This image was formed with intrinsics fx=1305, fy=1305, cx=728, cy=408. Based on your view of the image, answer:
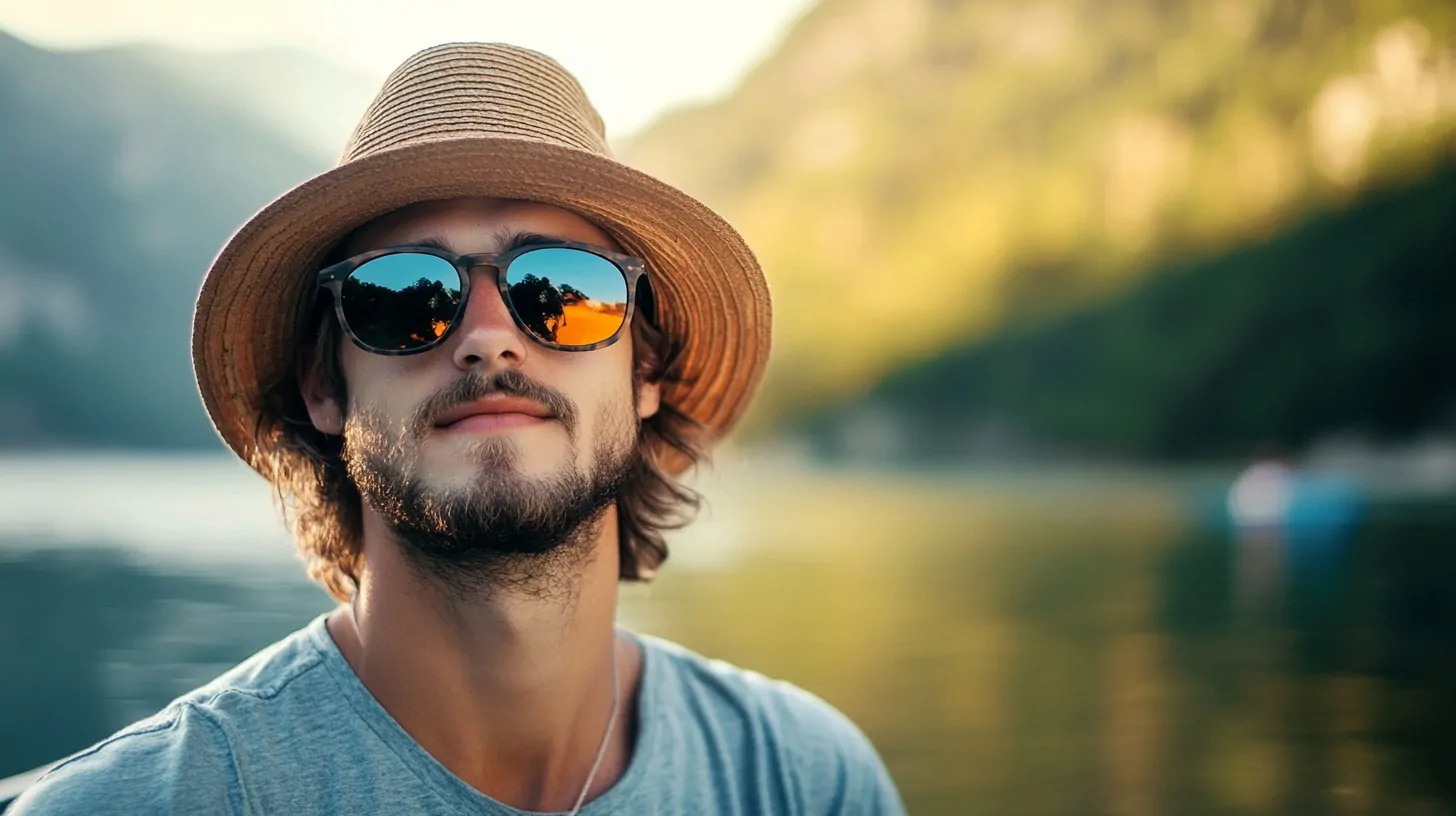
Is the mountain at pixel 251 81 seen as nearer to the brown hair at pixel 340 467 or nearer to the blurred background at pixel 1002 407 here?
the blurred background at pixel 1002 407

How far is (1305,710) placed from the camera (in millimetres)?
21812

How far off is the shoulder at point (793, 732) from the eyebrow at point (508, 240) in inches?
31.2

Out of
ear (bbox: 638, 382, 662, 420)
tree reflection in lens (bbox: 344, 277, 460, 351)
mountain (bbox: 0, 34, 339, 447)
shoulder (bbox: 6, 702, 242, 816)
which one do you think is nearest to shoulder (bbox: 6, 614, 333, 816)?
shoulder (bbox: 6, 702, 242, 816)

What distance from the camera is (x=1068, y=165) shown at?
514 ft

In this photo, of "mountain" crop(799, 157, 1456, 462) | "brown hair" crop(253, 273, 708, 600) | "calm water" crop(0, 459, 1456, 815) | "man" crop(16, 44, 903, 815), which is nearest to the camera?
"man" crop(16, 44, 903, 815)

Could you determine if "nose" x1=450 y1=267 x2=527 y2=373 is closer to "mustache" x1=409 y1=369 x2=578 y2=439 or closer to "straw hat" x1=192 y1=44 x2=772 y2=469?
"mustache" x1=409 y1=369 x2=578 y2=439

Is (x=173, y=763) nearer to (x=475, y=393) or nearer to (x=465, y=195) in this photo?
(x=475, y=393)

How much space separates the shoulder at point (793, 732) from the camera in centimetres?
235

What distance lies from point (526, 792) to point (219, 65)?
189 m

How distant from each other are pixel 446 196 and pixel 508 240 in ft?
0.43

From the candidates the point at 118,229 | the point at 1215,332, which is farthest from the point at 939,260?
the point at 118,229

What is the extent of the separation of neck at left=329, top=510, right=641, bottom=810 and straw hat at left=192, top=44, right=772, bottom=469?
464mm

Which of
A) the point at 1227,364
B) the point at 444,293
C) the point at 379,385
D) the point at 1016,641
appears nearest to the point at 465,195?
the point at 444,293

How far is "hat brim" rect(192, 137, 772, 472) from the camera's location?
2.15 meters
